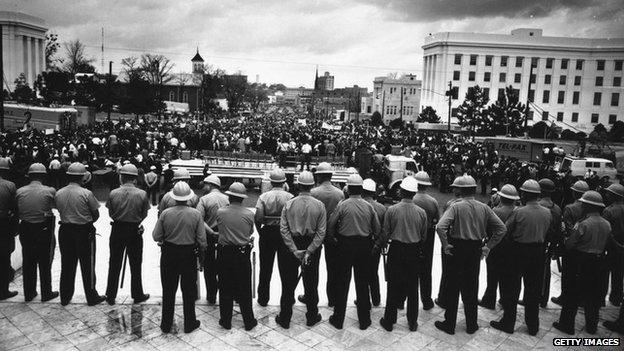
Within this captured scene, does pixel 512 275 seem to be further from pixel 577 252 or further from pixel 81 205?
pixel 81 205

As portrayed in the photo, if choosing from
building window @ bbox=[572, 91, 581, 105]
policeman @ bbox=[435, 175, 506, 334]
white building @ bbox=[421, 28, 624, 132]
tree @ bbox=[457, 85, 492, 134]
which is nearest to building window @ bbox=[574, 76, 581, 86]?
white building @ bbox=[421, 28, 624, 132]

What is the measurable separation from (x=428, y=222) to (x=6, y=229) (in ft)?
20.1

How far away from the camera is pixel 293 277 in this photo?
20.4 ft

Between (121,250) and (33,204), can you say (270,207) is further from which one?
(33,204)

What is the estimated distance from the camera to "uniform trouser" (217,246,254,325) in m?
5.89

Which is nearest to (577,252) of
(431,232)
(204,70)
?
(431,232)

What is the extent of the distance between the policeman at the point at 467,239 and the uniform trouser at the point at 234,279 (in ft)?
8.40

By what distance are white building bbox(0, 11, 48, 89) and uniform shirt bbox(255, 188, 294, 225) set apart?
8042 centimetres

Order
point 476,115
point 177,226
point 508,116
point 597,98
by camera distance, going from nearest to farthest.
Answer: point 177,226 → point 508,116 → point 476,115 → point 597,98

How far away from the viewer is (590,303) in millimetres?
6273

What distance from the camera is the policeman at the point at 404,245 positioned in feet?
19.9

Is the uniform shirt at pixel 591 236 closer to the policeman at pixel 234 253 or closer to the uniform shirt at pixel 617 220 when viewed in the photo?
the uniform shirt at pixel 617 220

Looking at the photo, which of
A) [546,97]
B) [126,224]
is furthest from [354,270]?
[546,97]

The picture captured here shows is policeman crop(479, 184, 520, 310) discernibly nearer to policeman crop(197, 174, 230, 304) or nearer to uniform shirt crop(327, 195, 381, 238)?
uniform shirt crop(327, 195, 381, 238)
